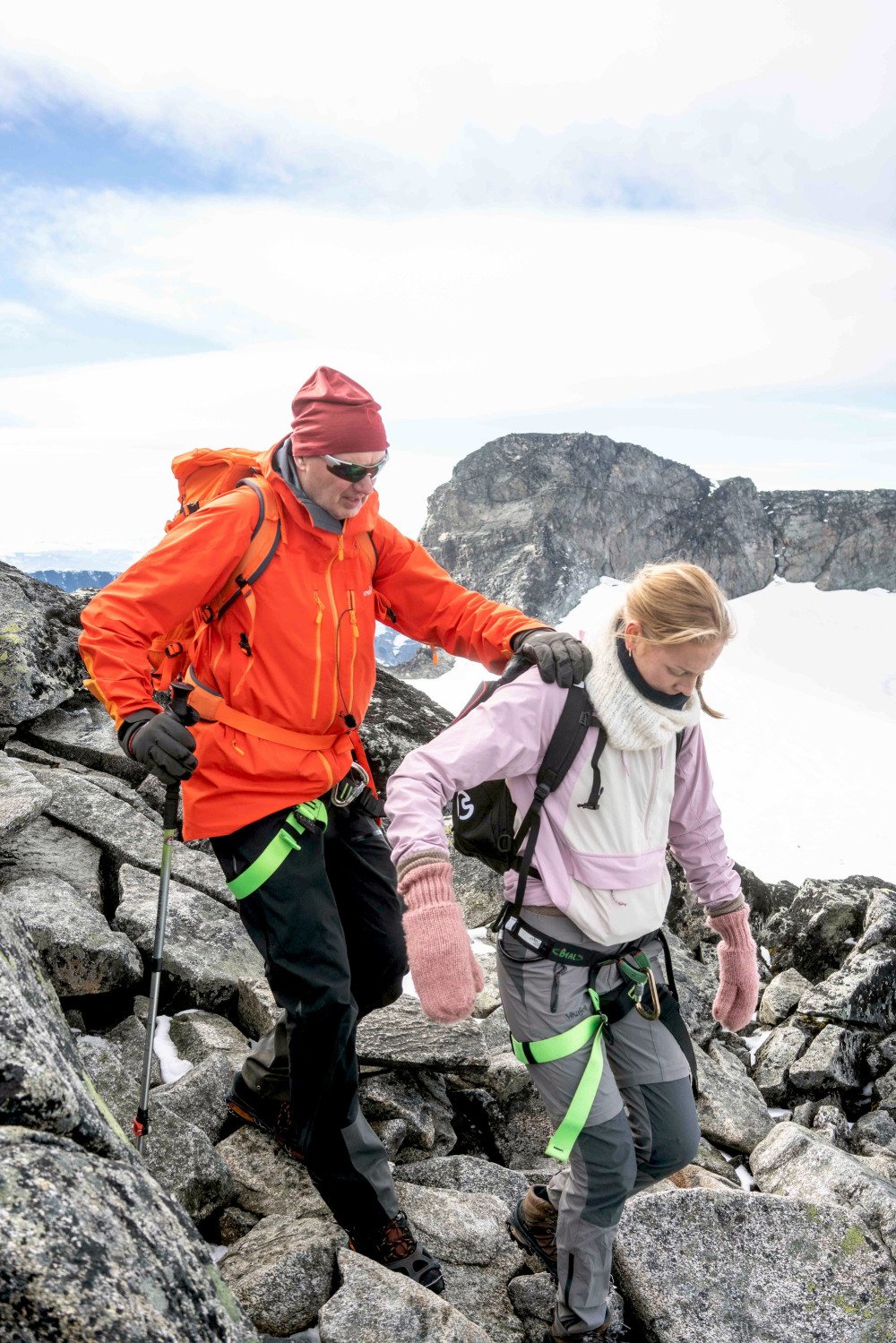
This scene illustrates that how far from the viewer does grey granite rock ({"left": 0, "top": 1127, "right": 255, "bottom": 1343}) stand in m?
2.10

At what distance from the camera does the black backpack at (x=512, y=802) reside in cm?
434

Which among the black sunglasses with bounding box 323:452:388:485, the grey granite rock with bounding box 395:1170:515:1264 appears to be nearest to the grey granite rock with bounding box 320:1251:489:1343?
the grey granite rock with bounding box 395:1170:515:1264

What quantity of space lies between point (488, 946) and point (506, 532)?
143m

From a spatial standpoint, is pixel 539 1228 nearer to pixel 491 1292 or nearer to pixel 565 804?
pixel 491 1292

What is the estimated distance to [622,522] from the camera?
520 feet

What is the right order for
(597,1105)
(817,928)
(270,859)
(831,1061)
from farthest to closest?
(817,928) < (831,1061) < (270,859) < (597,1105)

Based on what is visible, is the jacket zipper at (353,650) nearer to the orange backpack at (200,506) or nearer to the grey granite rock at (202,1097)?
the orange backpack at (200,506)

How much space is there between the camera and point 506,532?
14988 cm

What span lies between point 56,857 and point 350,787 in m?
4.16

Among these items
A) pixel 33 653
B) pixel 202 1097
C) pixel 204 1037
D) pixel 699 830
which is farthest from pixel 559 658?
pixel 33 653

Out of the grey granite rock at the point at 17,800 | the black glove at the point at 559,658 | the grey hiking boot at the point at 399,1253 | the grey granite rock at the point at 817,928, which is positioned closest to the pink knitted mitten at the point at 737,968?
the black glove at the point at 559,658

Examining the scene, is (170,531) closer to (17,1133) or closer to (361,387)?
(361,387)

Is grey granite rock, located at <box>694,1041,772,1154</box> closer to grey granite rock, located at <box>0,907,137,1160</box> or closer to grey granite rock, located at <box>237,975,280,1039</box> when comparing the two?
grey granite rock, located at <box>237,975,280,1039</box>

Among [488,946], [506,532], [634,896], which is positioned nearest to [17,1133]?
[634,896]
